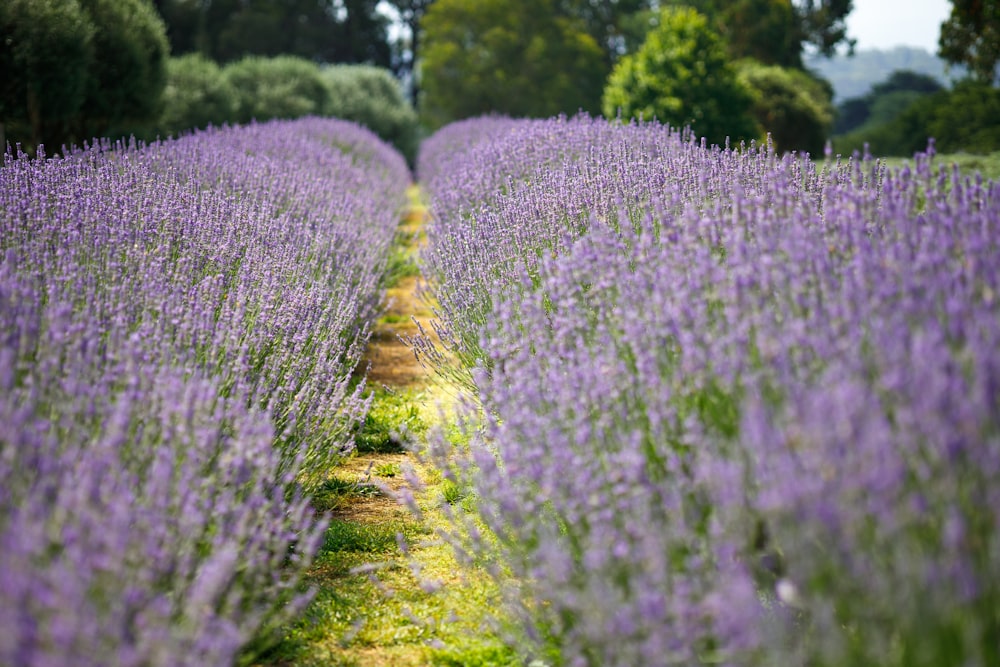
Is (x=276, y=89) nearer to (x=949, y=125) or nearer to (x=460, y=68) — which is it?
(x=460, y=68)

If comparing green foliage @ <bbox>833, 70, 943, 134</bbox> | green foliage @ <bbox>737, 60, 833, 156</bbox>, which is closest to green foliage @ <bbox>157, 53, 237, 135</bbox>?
green foliage @ <bbox>737, 60, 833, 156</bbox>

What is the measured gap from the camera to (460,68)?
73.9ft

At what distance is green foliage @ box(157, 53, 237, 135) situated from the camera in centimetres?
1166

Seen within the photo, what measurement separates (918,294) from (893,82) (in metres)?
58.5

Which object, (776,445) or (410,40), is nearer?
(776,445)

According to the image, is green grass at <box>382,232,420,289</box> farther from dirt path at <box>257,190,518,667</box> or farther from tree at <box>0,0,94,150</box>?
tree at <box>0,0,94,150</box>

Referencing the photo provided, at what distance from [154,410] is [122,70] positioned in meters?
7.71

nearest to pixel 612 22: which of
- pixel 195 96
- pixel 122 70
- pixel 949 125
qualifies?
pixel 949 125

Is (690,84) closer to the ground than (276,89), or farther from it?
farther from it

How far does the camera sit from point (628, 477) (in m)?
1.84

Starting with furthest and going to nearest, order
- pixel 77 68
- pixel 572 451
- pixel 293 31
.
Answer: pixel 293 31
pixel 77 68
pixel 572 451

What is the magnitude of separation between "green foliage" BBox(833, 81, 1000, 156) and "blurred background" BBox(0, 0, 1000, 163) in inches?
2.2

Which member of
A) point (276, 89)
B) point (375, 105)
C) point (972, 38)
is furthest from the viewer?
point (375, 105)

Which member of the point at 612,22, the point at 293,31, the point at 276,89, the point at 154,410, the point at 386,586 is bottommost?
the point at 386,586
